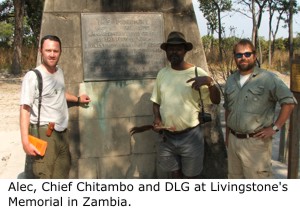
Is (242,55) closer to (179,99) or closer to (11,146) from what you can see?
(179,99)

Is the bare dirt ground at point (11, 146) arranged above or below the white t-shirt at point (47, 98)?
below

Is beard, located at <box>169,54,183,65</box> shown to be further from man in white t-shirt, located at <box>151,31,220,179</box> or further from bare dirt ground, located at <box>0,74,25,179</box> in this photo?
bare dirt ground, located at <box>0,74,25,179</box>

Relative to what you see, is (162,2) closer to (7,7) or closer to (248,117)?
(248,117)

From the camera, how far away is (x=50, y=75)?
324cm

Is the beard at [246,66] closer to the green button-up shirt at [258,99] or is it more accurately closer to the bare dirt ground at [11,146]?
the green button-up shirt at [258,99]

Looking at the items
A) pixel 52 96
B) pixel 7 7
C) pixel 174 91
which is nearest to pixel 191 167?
pixel 174 91

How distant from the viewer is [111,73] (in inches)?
177

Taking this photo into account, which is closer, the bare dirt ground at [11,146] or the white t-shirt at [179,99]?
the white t-shirt at [179,99]

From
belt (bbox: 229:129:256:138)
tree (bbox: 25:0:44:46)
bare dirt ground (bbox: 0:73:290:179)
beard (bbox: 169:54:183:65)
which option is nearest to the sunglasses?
beard (bbox: 169:54:183:65)

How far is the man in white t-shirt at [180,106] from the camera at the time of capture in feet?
11.4

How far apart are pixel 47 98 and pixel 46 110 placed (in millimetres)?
101

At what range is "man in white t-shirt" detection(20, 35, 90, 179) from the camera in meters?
3.09

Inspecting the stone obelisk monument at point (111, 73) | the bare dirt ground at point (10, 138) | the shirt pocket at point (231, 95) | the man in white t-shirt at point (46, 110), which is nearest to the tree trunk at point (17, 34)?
the bare dirt ground at point (10, 138)

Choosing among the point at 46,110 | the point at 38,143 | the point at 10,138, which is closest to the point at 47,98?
the point at 46,110
